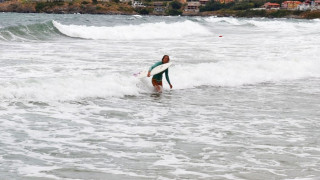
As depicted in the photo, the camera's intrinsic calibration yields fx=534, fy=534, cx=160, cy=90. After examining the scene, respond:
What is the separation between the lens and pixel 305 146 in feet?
31.9

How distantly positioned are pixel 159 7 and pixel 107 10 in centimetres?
3001

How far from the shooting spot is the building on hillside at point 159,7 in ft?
620

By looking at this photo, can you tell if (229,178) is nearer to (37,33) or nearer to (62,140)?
(62,140)

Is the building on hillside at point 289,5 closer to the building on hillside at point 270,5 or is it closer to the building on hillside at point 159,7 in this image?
the building on hillside at point 270,5

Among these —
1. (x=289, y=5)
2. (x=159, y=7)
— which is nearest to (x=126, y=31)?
(x=159, y=7)

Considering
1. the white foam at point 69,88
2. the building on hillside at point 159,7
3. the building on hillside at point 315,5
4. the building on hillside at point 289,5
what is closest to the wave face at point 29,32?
the white foam at point 69,88

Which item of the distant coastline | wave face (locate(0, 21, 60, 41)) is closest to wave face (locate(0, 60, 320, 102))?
wave face (locate(0, 21, 60, 41))

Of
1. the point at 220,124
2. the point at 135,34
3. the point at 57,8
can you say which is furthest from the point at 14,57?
the point at 57,8

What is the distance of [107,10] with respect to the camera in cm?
16962

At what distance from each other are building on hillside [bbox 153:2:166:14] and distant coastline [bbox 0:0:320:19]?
0.41 metres

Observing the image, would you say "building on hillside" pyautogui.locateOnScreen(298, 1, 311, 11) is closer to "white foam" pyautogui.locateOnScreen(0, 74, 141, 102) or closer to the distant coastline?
the distant coastline

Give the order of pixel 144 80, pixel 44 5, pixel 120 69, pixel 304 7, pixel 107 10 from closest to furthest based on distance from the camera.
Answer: pixel 144 80
pixel 120 69
pixel 44 5
pixel 107 10
pixel 304 7

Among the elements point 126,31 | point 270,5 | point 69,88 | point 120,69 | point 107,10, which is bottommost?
point 270,5

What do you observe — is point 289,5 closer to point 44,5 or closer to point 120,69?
point 44,5
